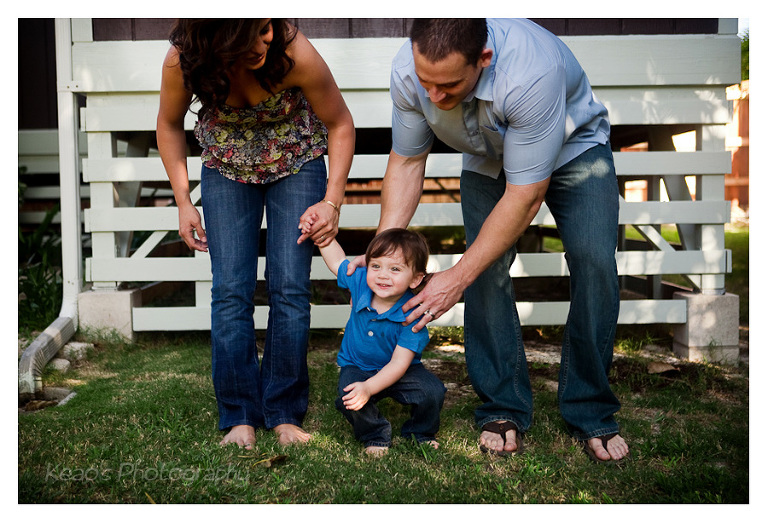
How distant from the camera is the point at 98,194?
345cm

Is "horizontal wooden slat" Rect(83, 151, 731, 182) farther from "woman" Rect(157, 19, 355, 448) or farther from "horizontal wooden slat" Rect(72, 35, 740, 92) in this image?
"woman" Rect(157, 19, 355, 448)

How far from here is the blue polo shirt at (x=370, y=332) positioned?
6.91 ft

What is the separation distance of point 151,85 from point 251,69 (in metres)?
1.69

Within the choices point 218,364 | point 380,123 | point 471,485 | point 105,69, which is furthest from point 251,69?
point 105,69

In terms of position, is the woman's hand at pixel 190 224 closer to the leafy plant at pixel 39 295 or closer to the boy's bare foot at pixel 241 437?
the boy's bare foot at pixel 241 437

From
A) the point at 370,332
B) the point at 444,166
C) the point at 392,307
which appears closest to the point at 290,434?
the point at 370,332

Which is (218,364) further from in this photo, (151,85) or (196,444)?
(151,85)

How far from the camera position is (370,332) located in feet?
7.04

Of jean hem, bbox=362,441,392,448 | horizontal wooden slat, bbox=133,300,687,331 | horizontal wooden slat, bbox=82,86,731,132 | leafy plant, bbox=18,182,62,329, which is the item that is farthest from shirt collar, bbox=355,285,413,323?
leafy plant, bbox=18,182,62,329

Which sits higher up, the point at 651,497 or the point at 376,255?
the point at 376,255

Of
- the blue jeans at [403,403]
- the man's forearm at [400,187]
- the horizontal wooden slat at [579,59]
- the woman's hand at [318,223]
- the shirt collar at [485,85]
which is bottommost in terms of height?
the blue jeans at [403,403]

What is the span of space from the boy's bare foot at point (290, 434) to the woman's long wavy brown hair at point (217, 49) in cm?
105

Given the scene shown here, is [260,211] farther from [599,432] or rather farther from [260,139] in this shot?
[599,432]

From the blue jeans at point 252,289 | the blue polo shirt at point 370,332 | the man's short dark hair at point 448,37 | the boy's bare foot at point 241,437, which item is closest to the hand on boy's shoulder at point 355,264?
the blue polo shirt at point 370,332
